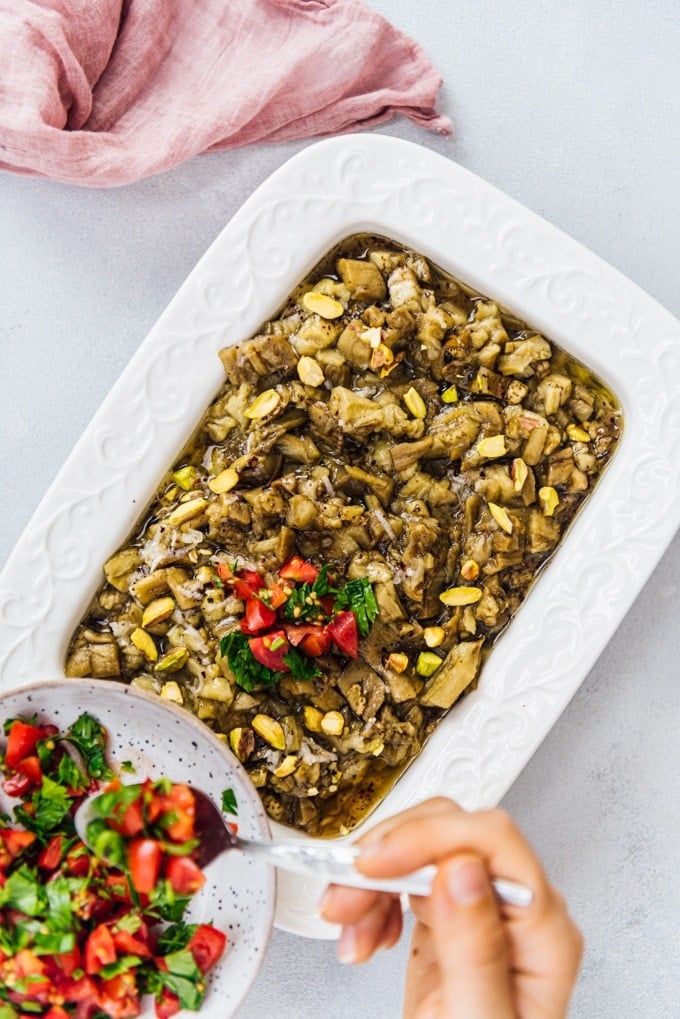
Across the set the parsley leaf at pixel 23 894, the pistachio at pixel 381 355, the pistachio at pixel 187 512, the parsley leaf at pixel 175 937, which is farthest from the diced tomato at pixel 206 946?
the pistachio at pixel 381 355

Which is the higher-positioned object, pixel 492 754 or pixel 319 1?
pixel 319 1

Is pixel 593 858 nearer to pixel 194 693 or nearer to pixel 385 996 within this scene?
pixel 385 996

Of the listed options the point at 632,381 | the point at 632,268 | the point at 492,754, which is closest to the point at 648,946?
the point at 492,754

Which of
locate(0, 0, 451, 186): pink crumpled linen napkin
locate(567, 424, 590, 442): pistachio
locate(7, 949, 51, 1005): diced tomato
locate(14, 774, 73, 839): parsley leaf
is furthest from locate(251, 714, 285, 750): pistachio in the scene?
locate(0, 0, 451, 186): pink crumpled linen napkin

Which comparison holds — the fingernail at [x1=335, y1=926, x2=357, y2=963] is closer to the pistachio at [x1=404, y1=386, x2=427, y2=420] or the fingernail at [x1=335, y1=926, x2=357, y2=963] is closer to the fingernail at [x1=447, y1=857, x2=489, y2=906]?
the fingernail at [x1=447, y1=857, x2=489, y2=906]

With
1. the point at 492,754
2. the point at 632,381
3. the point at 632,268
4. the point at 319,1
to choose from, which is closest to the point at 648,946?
the point at 492,754

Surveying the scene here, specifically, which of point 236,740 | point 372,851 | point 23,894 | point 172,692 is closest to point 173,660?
point 172,692

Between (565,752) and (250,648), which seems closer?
(250,648)

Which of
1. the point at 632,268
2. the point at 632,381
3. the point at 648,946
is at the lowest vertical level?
the point at 648,946
